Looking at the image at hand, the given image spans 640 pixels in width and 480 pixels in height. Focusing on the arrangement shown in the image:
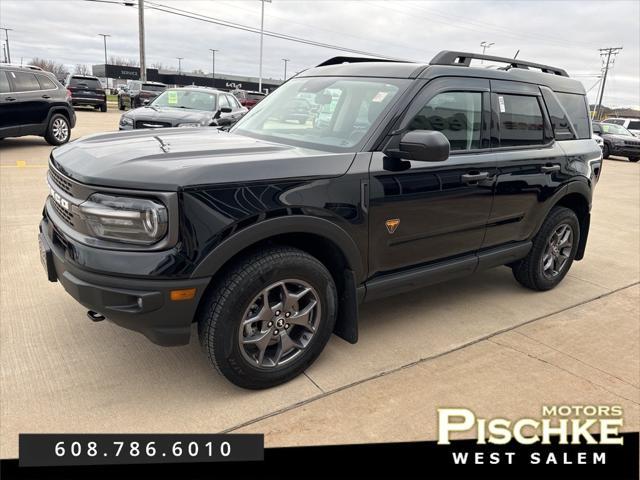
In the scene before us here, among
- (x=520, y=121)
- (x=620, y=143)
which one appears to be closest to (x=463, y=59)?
(x=520, y=121)

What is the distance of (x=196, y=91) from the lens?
1133 cm

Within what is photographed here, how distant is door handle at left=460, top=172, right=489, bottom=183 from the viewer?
11.2ft

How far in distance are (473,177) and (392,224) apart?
0.78 m

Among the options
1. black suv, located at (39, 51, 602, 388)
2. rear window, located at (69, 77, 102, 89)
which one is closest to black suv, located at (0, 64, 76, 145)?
black suv, located at (39, 51, 602, 388)

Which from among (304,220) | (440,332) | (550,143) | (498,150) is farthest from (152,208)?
(550,143)

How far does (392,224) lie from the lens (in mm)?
3076

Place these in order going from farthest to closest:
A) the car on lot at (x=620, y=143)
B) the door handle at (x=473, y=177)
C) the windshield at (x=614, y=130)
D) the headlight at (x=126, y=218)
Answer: the windshield at (x=614, y=130) → the car on lot at (x=620, y=143) → the door handle at (x=473, y=177) → the headlight at (x=126, y=218)

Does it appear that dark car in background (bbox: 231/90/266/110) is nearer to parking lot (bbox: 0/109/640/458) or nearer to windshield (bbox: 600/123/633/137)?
windshield (bbox: 600/123/633/137)

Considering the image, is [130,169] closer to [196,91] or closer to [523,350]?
[523,350]

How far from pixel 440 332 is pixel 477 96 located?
172 cm

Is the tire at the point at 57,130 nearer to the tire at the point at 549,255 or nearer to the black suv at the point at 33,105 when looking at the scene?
the black suv at the point at 33,105

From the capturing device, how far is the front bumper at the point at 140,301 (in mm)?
2324

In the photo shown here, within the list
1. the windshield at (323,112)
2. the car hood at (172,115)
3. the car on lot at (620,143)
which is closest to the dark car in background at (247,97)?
the car on lot at (620,143)

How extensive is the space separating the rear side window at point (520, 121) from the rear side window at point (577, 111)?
504 millimetres
